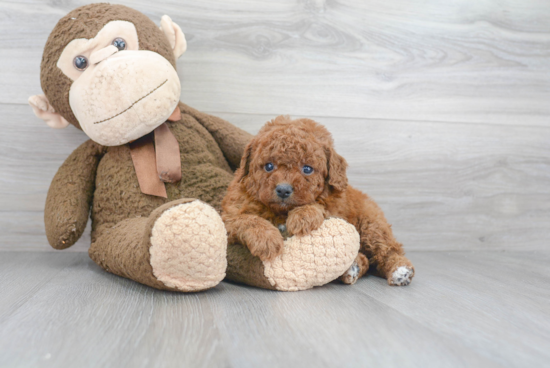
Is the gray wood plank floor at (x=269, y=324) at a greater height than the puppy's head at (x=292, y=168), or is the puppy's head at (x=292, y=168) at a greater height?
the puppy's head at (x=292, y=168)

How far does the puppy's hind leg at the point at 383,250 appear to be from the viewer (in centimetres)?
101

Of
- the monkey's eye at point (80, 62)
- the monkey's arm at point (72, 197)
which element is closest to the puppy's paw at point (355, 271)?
the monkey's arm at point (72, 197)

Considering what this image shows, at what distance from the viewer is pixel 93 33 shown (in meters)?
0.98

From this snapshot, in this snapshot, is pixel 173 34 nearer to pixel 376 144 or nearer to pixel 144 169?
pixel 144 169

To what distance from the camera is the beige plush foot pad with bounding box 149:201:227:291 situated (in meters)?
0.76

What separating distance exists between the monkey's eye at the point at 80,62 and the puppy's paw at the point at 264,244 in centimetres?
56

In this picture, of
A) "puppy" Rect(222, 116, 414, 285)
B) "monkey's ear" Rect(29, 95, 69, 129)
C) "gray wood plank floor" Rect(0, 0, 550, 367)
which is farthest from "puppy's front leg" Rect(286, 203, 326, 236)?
"monkey's ear" Rect(29, 95, 69, 129)

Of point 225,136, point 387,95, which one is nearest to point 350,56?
point 387,95

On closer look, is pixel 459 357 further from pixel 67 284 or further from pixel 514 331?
pixel 67 284

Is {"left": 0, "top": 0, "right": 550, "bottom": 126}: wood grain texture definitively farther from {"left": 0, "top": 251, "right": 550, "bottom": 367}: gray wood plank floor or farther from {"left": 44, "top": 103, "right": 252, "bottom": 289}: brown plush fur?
{"left": 0, "top": 251, "right": 550, "bottom": 367}: gray wood plank floor

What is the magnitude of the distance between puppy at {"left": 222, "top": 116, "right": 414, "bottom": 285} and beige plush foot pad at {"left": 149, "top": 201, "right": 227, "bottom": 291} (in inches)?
3.2

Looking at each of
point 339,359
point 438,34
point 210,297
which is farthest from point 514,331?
point 438,34

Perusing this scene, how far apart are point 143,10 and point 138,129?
48 cm

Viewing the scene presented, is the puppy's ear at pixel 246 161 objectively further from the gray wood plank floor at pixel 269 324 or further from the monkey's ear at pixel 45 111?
the monkey's ear at pixel 45 111
